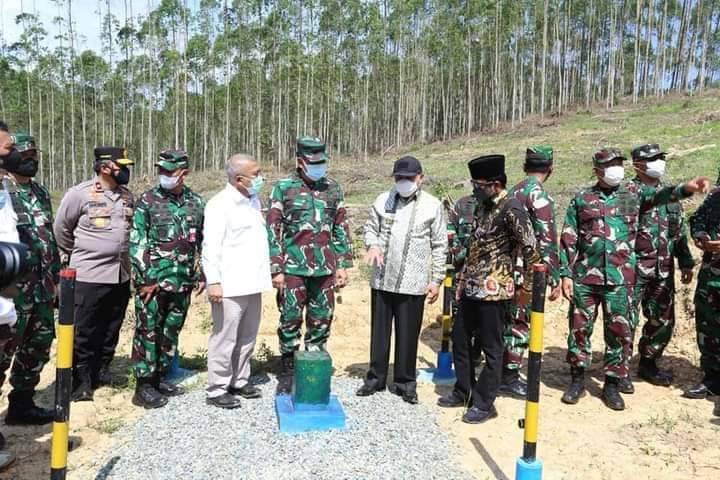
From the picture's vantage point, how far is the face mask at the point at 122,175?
465 cm

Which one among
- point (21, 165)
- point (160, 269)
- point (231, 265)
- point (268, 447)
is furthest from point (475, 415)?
point (21, 165)

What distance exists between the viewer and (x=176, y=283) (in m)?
4.55

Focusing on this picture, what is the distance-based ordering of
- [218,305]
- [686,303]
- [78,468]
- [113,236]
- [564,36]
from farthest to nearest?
[564,36], [686,303], [113,236], [218,305], [78,468]

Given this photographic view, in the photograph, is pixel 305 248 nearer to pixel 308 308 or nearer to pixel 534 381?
pixel 308 308

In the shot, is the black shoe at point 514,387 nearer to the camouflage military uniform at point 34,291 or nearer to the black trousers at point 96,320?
the black trousers at point 96,320

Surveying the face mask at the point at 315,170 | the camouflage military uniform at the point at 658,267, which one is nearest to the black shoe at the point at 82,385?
the face mask at the point at 315,170

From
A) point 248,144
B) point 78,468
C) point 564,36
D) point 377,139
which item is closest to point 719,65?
point 564,36

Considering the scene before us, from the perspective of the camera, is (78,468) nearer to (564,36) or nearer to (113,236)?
(113,236)

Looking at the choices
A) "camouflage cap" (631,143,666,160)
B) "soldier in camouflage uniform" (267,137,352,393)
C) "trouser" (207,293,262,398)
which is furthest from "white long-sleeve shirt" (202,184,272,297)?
"camouflage cap" (631,143,666,160)

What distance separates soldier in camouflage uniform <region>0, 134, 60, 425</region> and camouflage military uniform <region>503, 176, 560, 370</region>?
356cm

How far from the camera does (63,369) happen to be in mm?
2750

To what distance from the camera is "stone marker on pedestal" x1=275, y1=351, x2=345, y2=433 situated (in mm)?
3949

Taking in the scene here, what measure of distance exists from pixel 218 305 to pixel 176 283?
0.49 m

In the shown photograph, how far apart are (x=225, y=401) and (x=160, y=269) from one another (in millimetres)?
1186
